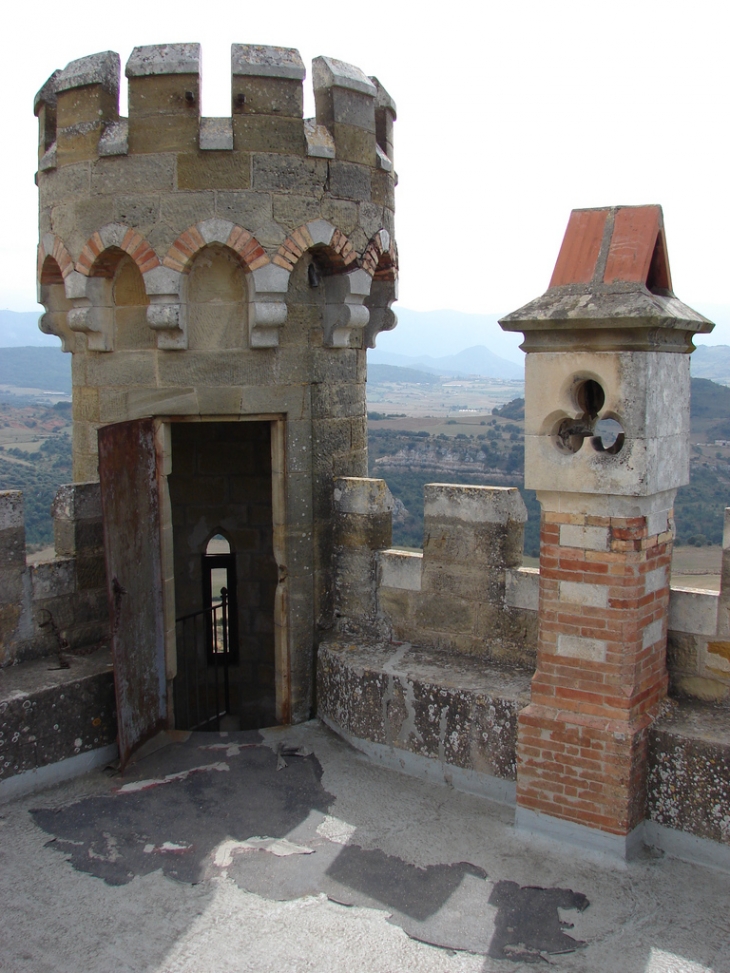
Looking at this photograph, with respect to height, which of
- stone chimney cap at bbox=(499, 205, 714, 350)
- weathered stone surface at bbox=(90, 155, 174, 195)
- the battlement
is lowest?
stone chimney cap at bbox=(499, 205, 714, 350)

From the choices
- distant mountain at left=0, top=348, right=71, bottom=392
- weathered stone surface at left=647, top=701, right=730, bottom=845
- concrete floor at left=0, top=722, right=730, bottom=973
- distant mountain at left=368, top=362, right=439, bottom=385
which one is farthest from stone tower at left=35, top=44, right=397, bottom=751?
distant mountain at left=368, top=362, right=439, bottom=385

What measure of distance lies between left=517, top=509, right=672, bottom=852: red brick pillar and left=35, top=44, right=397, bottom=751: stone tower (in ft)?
6.59

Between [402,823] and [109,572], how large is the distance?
2.27m

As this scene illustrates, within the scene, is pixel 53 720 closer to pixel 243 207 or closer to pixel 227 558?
pixel 227 558

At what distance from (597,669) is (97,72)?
4738 millimetres

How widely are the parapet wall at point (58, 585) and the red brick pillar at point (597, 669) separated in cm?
307

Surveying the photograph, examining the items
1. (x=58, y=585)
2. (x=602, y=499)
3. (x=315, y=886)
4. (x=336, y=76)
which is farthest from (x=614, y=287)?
(x=58, y=585)

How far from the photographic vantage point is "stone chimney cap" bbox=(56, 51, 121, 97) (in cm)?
554

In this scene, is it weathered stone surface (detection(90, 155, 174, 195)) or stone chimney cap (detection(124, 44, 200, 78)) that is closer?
stone chimney cap (detection(124, 44, 200, 78))

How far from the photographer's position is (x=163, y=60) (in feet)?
17.6

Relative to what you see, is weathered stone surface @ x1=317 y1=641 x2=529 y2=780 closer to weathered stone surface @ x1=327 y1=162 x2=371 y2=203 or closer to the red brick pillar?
the red brick pillar

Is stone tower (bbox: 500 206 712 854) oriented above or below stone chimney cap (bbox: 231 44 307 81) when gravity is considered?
below

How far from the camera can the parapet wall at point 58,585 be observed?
17.9ft

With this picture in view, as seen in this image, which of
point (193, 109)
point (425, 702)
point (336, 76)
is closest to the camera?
point (425, 702)
